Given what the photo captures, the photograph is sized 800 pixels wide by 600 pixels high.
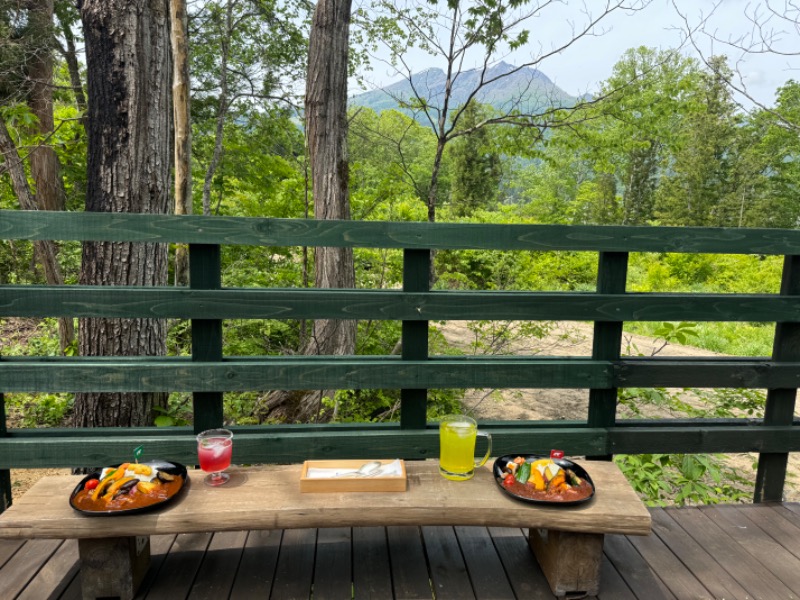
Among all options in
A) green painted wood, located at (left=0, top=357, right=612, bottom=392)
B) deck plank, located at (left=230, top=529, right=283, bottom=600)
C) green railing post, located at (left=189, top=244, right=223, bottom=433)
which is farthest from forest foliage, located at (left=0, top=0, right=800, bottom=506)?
deck plank, located at (left=230, top=529, right=283, bottom=600)

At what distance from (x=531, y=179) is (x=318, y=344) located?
1301 inches

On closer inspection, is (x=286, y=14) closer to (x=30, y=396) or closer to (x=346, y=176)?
(x=346, y=176)

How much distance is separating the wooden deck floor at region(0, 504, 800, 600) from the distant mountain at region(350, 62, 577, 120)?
4.39 m

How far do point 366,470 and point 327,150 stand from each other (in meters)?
3.65

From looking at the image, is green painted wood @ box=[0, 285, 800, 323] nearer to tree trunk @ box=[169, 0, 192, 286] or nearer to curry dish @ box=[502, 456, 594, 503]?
curry dish @ box=[502, 456, 594, 503]

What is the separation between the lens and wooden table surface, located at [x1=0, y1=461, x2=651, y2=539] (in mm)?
1583

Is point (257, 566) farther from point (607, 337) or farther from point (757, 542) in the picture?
point (757, 542)

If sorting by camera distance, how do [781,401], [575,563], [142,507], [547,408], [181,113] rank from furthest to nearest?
1. [547,408]
2. [181,113]
3. [781,401]
4. [575,563]
5. [142,507]

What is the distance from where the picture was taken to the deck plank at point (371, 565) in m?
1.74

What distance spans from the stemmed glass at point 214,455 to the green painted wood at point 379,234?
68cm

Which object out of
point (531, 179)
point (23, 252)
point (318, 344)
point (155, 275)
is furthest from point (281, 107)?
point (531, 179)

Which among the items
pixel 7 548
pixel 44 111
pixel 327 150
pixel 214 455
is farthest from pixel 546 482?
pixel 44 111

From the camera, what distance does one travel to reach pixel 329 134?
4.93 m

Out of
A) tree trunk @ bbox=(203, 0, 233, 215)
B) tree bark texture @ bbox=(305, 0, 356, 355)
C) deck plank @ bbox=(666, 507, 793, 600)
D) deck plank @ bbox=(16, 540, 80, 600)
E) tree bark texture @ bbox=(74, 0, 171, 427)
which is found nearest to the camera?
deck plank @ bbox=(16, 540, 80, 600)
